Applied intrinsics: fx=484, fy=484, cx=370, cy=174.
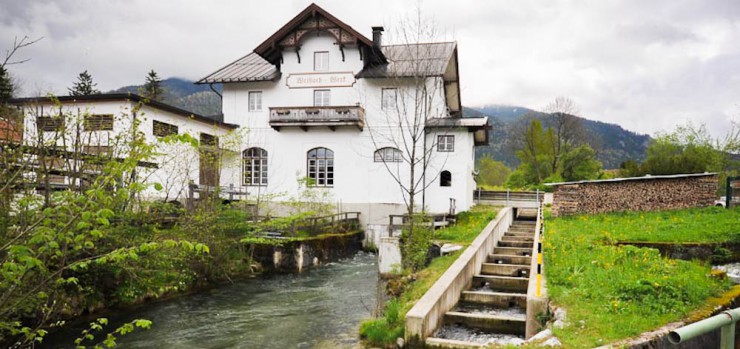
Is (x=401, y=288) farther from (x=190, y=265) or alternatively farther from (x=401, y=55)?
(x=401, y=55)

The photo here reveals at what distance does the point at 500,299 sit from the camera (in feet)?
33.2

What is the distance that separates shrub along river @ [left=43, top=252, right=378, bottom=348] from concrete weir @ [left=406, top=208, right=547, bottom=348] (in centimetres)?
170

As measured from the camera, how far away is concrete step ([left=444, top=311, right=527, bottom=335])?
8578mm

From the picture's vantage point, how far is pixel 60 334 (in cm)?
1062

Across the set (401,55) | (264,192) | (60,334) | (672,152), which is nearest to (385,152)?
(401,55)

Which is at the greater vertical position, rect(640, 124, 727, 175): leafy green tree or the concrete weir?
rect(640, 124, 727, 175): leafy green tree

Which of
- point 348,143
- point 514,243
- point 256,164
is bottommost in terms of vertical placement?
point 514,243

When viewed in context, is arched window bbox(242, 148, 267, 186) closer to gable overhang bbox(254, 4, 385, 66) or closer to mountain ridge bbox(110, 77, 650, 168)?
gable overhang bbox(254, 4, 385, 66)

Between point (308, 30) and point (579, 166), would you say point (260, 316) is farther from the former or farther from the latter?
point (579, 166)

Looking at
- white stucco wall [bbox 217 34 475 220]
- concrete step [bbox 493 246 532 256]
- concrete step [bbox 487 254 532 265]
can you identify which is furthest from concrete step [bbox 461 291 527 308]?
white stucco wall [bbox 217 34 475 220]

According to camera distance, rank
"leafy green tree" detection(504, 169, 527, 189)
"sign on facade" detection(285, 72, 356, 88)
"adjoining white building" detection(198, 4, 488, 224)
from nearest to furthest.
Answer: "adjoining white building" detection(198, 4, 488, 224) < "sign on facade" detection(285, 72, 356, 88) < "leafy green tree" detection(504, 169, 527, 189)

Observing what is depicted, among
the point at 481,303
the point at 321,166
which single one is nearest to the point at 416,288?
the point at 481,303

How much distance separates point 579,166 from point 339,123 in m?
24.1

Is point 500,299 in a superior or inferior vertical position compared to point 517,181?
inferior
